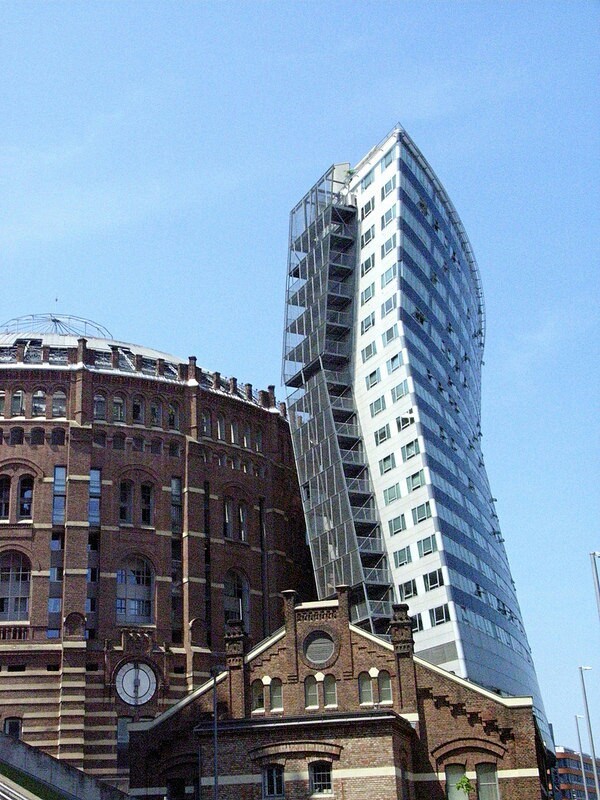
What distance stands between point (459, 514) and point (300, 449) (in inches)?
587

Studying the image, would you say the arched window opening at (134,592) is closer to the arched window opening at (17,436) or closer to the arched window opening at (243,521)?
the arched window opening at (243,521)

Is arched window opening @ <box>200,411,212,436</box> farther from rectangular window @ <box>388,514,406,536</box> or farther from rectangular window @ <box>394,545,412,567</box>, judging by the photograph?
rectangular window @ <box>394,545,412,567</box>

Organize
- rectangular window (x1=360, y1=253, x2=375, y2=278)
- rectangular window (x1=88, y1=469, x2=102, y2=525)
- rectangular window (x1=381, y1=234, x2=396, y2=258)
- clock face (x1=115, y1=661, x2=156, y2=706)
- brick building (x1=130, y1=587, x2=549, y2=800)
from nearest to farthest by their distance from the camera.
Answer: brick building (x1=130, y1=587, x2=549, y2=800)
clock face (x1=115, y1=661, x2=156, y2=706)
rectangular window (x1=88, y1=469, x2=102, y2=525)
rectangular window (x1=381, y1=234, x2=396, y2=258)
rectangular window (x1=360, y1=253, x2=375, y2=278)

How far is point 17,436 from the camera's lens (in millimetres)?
83438

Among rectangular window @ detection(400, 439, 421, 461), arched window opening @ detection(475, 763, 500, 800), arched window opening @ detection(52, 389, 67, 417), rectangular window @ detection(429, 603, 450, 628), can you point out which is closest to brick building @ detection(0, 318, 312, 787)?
arched window opening @ detection(52, 389, 67, 417)

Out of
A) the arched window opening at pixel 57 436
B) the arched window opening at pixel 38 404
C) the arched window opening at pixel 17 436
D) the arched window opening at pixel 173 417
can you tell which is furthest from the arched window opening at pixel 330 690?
the arched window opening at pixel 38 404

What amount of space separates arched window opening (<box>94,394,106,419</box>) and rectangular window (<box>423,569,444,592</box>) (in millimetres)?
28403

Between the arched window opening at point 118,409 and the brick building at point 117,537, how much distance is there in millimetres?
100

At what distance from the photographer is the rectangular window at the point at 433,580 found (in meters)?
85.5

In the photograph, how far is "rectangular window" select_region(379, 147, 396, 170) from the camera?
101 metres

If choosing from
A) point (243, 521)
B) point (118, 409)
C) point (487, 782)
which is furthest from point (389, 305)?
point (487, 782)

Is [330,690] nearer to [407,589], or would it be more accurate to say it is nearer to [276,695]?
[276,695]

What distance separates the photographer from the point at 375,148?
10669cm

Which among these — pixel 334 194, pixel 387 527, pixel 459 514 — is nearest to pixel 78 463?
pixel 387 527
